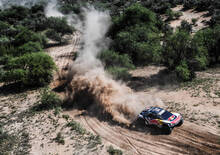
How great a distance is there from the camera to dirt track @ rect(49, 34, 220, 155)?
17109 mm

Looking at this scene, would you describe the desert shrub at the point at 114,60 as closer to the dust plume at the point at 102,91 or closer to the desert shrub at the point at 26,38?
the dust plume at the point at 102,91

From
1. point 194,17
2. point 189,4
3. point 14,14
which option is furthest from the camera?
point 14,14

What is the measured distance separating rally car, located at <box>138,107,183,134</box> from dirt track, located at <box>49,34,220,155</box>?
2.21ft

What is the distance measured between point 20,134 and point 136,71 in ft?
70.6

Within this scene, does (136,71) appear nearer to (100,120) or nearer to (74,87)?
(74,87)

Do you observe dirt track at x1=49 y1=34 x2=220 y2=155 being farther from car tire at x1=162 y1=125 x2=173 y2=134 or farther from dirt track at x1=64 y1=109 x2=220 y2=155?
car tire at x1=162 y1=125 x2=173 y2=134

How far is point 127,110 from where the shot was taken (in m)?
22.8

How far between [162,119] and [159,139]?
5.95ft

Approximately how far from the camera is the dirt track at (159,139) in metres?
17.1

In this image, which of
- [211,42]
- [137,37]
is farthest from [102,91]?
[211,42]

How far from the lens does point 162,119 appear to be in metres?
18.9

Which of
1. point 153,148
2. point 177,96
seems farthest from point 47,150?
point 177,96

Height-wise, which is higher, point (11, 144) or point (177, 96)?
point (177, 96)

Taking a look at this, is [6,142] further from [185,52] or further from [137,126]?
[185,52]
